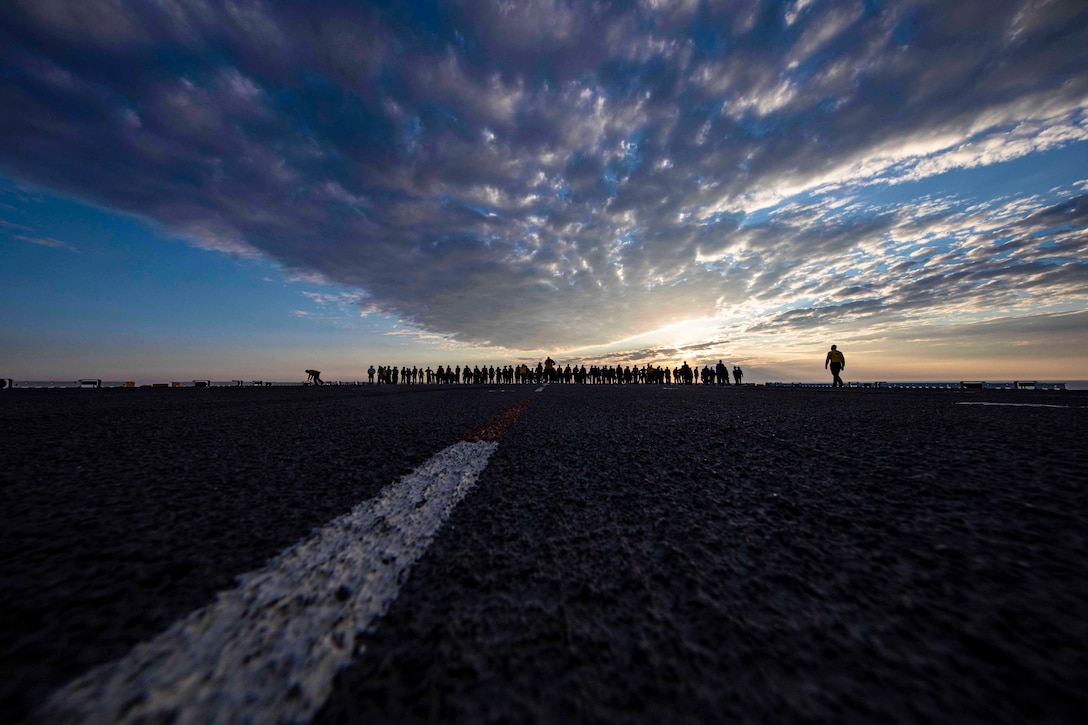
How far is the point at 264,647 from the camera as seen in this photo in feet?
2.59

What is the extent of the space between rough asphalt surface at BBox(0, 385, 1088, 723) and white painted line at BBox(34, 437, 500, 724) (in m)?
0.05

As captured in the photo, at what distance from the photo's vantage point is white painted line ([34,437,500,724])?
2.16 feet

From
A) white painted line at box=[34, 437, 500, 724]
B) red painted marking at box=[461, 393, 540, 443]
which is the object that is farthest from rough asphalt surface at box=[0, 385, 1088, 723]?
red painted marking at box=[461, 393, 540, 443]

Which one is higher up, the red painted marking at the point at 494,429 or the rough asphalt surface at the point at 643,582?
the red painted marking at the point at 494,429

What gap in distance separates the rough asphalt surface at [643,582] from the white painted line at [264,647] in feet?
0.15

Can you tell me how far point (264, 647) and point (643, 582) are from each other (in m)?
0.80

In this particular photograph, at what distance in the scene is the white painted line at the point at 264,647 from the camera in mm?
658

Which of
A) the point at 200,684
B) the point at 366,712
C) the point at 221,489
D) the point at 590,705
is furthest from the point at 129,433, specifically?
the point at 590,705

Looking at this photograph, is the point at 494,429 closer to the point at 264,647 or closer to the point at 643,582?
the point at 643,582

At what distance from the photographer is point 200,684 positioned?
70 centimetres

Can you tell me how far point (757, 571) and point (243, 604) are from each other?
47.3 inches

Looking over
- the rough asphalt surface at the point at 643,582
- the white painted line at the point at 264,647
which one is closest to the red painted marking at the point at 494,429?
the rough asphalt surface at the point at 643,582

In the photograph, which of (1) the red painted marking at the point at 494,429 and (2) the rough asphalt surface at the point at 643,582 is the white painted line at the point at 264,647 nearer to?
(2) the rough asphalt surface at the point at 643,582

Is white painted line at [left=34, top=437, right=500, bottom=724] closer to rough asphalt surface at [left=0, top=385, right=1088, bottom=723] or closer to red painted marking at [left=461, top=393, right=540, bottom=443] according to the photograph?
rough asphalt surface at [left=0, top=385, right=1088, bottom=723]
